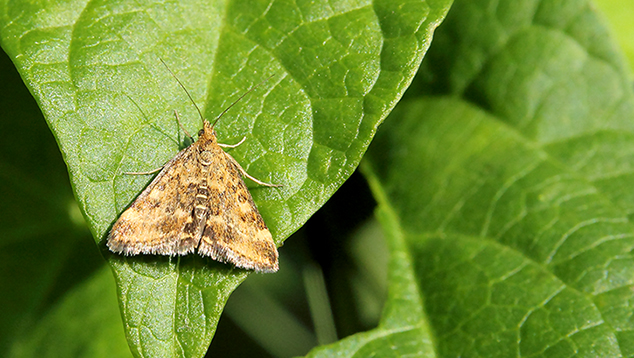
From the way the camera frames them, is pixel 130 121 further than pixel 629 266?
No

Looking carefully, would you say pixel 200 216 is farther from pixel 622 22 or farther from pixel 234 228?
pixel 622 22

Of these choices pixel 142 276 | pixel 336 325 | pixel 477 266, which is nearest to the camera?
pixel 142 276

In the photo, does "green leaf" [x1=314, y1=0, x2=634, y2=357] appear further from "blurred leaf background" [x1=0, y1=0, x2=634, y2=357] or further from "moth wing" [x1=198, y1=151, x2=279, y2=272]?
"moth wing" [x1=198, y1=151, x2=279, y2=272]

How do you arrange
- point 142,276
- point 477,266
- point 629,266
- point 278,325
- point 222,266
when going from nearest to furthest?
point 142,276, point 222,266, point 629,266, point 477,266, point 278,325

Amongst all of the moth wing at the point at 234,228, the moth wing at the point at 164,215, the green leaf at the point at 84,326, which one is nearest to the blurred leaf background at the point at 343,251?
the green leaf at the point at 84,326

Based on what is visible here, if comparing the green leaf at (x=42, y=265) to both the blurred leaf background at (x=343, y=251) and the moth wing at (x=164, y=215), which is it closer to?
the blurred leaf background at (x=343, y=251)

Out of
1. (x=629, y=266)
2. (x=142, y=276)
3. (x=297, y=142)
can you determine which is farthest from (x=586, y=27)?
(x=142, y=276)

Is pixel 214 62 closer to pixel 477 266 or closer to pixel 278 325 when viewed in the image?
pixel 477 266

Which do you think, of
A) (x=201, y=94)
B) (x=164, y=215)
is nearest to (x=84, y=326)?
(x=164, y=215)
